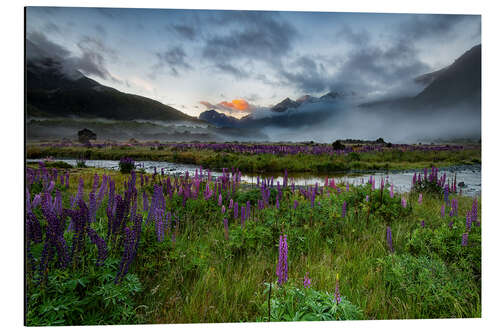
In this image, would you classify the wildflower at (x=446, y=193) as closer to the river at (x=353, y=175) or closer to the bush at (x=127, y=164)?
the river at (x=353, y=175)

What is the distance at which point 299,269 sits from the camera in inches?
122

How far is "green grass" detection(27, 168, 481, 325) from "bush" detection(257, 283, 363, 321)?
17 mm

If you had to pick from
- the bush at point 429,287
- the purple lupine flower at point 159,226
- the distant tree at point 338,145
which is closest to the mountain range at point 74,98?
the purple lupine flower at point 159,226

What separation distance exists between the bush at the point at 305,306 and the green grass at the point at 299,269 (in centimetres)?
2

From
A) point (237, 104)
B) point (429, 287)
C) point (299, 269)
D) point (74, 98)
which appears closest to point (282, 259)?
point (299, 269)

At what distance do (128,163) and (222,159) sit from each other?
1300mm

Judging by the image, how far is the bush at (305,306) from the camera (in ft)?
7.66

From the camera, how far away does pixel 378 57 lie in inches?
163

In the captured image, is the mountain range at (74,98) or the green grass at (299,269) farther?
the mountain range at (74,98)

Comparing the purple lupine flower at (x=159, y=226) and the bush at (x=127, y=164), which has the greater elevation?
the bush at (x=127, y=164)

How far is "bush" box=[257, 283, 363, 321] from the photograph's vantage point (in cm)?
233

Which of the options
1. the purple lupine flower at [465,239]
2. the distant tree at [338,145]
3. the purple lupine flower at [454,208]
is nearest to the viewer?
the purple lupine flower at [465,239]
